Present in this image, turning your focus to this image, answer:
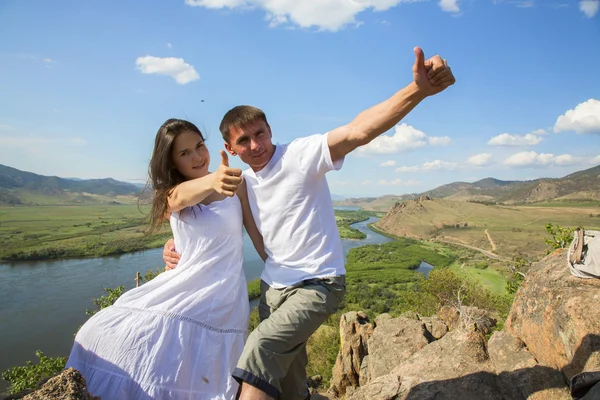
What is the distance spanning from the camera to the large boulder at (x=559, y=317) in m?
4.35

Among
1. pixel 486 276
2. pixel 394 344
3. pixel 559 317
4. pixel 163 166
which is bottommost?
pixel 486 276

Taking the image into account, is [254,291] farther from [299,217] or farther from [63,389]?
[63,389]

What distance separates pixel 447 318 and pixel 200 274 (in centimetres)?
1489

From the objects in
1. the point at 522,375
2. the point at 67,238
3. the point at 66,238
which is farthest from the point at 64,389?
the point at 66,238

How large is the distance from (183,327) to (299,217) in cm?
117

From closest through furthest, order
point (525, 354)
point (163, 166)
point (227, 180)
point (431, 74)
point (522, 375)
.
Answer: point (431, 74) → point (227, 180) → point (163, 166) → point (522, 375) → point (525, 354)

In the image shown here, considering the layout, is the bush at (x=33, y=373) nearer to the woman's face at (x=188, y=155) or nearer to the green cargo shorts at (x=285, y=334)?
the woman's face at (x=188, y=155)

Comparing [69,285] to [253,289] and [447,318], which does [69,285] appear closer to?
[253,289]

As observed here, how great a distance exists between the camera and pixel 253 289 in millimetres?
47406

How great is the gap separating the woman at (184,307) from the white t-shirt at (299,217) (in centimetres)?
37

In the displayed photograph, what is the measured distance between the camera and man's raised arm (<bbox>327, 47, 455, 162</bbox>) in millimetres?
2246

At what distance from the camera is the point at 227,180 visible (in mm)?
2488

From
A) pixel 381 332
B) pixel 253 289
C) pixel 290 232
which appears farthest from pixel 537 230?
pixel 290 232

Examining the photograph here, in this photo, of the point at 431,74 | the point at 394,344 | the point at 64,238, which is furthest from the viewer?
the point at 64,238
